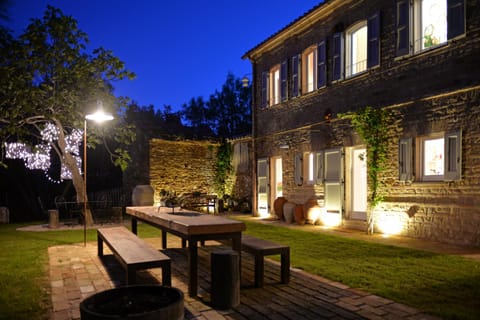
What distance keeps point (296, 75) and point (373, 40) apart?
9.42 feet

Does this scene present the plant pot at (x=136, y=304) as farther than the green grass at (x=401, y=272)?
No

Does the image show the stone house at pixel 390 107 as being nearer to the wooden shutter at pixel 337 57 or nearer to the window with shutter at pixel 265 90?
the wooden shutter at pixel 337 57

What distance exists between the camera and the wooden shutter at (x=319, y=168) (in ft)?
32.3

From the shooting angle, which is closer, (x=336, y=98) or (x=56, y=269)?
(x=56, y=269)

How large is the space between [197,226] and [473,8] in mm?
6028

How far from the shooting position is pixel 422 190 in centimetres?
743

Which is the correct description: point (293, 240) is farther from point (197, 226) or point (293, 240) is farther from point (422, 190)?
point (197, 226)

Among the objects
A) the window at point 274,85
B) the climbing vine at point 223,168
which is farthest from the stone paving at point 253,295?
the climbing vine at point 223,168

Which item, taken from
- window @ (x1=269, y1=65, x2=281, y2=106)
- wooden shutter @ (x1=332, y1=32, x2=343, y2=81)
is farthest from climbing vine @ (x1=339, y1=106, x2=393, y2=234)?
window @ (x1=269, y1=65, x2=281, y2=106)

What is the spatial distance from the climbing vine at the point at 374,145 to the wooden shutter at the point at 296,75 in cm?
278

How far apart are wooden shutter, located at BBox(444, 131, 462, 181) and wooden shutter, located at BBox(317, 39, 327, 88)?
12.2 ft

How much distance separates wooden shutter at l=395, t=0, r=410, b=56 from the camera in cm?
761

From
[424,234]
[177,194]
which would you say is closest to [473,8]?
[424,234]

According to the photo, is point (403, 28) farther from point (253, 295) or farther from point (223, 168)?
point (223, 168)
